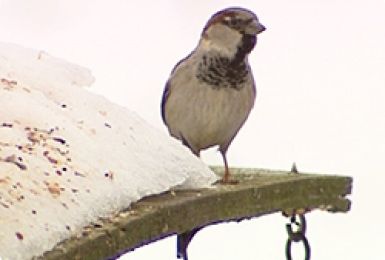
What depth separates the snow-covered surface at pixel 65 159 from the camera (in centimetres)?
83

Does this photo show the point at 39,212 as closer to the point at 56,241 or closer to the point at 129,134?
the point at 56,241

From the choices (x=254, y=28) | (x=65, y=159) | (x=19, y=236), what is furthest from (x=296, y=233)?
(x=19, y=236)

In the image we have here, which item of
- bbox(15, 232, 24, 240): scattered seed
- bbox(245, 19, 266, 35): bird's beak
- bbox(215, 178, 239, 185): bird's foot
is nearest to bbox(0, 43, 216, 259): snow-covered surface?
bbox(15, 232, 24, 240): scattered seed

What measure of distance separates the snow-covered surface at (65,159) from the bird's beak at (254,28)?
0.65 meters

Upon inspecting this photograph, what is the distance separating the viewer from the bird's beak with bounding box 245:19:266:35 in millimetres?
1833

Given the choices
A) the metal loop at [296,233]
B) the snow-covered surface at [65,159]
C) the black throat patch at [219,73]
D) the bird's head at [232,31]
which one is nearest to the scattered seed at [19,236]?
the snow-covered surface at [65,159]

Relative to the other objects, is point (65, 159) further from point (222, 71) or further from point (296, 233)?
point (222, 71)

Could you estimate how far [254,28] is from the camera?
1844 millimetres

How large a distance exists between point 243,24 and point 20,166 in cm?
101

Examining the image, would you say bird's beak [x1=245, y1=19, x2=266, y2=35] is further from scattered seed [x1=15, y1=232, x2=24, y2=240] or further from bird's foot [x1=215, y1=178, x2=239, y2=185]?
scattered seed [x1=15, y1=232, x2=24, y2=240]

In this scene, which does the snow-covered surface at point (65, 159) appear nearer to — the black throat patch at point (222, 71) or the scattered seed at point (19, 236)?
the scattered seed at point (19, 236)

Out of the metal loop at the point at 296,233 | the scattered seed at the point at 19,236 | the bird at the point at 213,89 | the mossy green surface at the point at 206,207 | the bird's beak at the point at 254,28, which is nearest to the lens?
the scattered seed at the point at 19,236

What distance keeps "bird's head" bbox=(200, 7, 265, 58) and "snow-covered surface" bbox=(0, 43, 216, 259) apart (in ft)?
2.17

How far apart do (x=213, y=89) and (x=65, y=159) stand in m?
1.05
